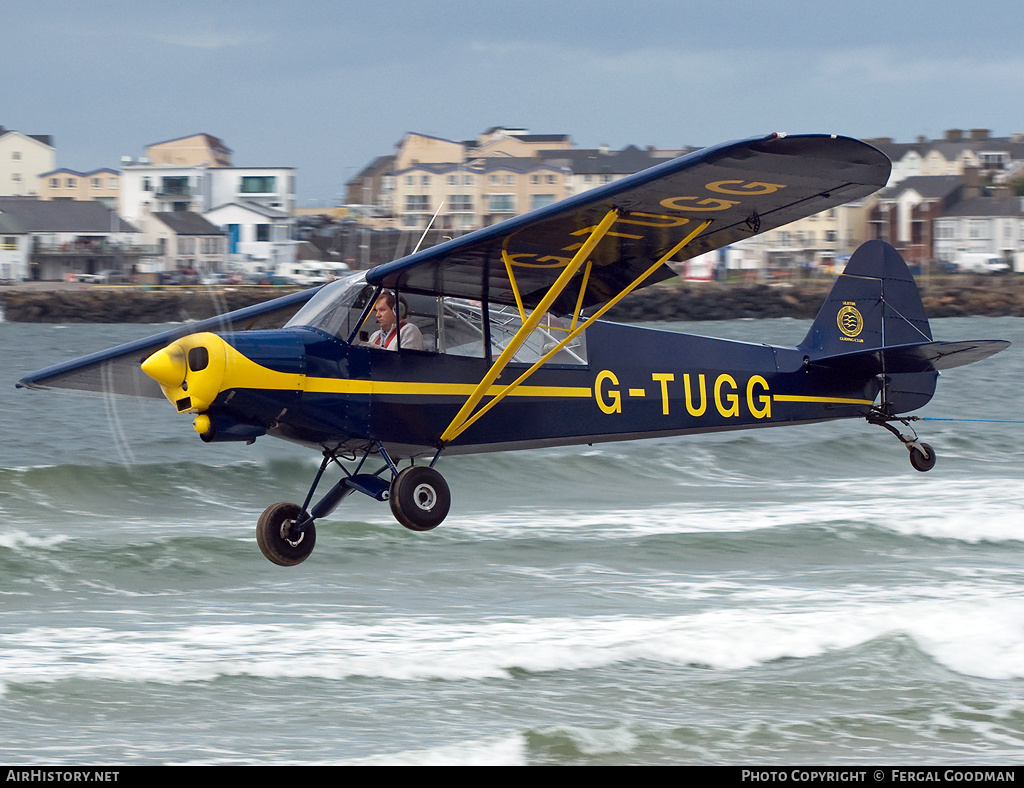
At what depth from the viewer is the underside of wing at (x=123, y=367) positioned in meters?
10.6

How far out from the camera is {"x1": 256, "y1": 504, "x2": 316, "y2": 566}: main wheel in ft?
30.4

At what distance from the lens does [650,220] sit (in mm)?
9141

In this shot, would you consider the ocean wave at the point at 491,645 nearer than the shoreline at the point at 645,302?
Yes

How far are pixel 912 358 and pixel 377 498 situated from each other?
4893 mm

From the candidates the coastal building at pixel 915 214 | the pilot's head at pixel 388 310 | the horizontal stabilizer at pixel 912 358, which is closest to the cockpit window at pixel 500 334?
the pilot's head at pixel 388 310

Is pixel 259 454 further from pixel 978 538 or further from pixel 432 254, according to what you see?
pixel 432 254

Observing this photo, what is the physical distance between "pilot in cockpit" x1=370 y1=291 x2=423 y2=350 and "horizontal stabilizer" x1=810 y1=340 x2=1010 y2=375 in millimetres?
3861

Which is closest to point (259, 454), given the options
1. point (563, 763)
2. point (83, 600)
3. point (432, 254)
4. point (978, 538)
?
point (83, 600)

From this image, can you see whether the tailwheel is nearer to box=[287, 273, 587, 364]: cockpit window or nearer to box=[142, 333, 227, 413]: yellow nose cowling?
box=[287, 273, 587, 364]: cockpit window

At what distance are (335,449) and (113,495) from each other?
8939mm

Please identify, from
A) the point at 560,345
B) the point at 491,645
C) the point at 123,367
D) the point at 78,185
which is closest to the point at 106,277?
the point at 78,185

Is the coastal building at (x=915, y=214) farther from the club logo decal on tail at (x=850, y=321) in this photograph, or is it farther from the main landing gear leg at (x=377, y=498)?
the main landing gear leg at (x=377, y=498)

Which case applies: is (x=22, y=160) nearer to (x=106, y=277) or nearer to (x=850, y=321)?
(x=106, y=277)

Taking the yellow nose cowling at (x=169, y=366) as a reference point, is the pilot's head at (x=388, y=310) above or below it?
above
